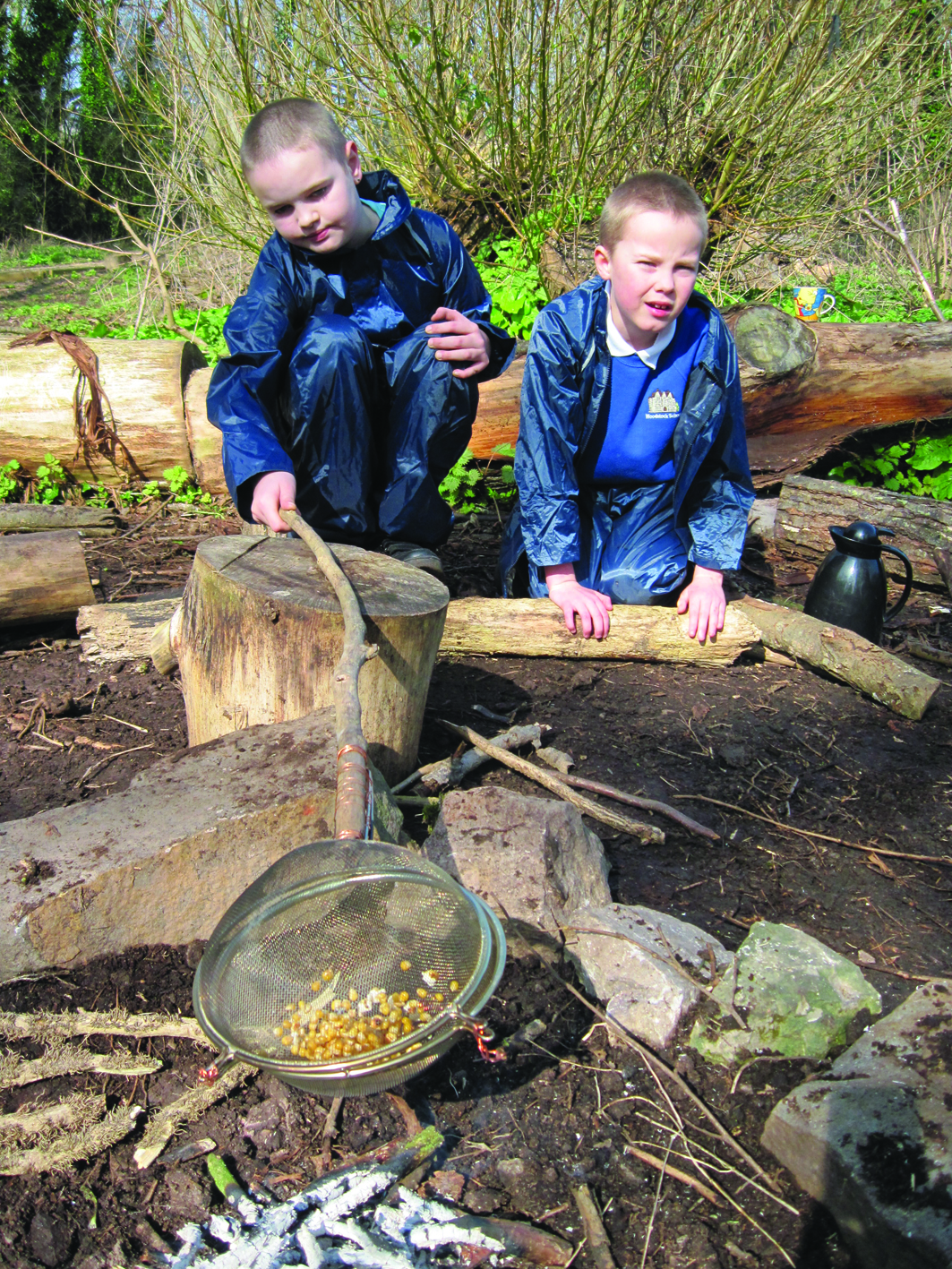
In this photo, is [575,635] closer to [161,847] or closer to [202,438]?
[161,847]

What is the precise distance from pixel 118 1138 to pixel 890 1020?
1.47 metres

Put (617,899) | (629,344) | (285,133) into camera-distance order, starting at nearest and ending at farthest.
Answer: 1. (617,899)
2. (285,133)
3. (629,344)

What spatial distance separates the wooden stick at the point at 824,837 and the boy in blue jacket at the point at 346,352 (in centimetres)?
133

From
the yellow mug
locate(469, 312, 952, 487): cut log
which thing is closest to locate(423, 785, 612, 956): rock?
locate(469, 312, 952, 487): cut log

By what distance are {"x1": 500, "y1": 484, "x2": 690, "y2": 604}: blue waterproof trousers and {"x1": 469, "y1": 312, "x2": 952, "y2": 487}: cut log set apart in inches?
67.1

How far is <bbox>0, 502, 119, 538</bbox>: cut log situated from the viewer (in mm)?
4566

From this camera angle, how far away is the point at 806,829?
2643mm

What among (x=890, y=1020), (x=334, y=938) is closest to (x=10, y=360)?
(x=334, y=938)

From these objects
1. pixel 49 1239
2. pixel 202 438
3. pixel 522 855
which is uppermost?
pixel 202 438

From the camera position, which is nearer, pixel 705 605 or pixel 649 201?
pixel 649 201

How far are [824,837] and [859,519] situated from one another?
8.81 feet

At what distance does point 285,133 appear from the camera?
298 cm

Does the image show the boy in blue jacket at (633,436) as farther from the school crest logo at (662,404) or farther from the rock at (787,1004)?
the rock at (787,1004)

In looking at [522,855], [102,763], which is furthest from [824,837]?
[102,763]
